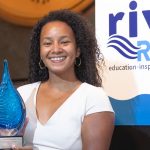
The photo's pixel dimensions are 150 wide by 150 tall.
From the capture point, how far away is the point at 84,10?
5.54ft

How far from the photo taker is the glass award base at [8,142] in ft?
3.55

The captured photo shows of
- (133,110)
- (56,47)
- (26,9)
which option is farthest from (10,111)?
(26,9)

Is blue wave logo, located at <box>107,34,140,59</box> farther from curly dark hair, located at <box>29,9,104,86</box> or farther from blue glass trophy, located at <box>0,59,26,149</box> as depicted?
blue glass trophy, located at <box>0,59,26,149</box>

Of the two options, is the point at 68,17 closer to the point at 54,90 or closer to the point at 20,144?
the point at 54,90

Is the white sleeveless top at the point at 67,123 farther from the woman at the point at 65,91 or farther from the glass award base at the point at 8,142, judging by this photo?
the glass award base at the point at 8,142

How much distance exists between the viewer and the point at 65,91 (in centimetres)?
131

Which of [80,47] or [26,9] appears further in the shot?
[26,9]

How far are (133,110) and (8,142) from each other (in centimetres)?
57

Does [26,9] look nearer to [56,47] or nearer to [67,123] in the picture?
[56,47]

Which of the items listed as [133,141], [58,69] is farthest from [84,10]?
→ [133,141]

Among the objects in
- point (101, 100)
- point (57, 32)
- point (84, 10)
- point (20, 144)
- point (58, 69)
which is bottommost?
point (20, 144)

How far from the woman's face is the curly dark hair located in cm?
3

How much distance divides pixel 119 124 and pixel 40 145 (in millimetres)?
401

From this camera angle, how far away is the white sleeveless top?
1.19 m
